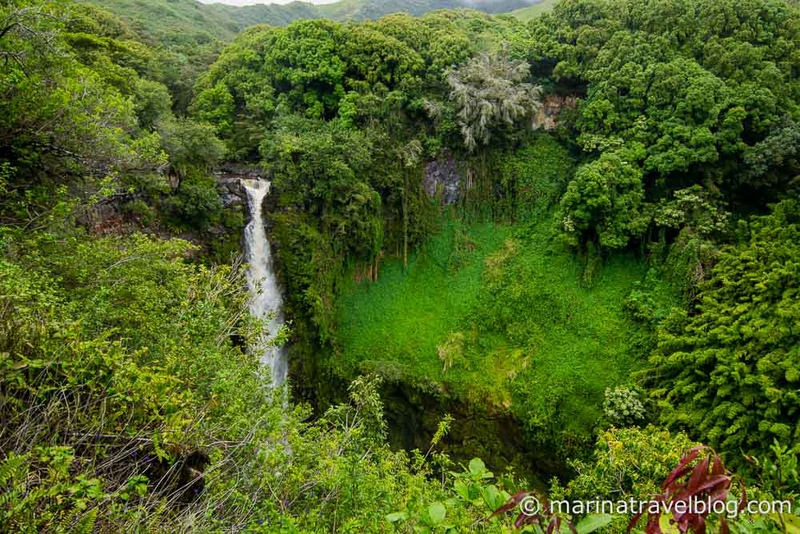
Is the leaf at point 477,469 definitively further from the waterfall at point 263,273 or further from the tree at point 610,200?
the tree at point 610,200

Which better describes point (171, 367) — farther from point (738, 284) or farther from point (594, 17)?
point (594, 17)

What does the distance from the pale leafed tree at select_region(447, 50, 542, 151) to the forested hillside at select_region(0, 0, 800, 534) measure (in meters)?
0.15

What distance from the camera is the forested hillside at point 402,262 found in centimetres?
373

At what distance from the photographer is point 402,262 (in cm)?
1805

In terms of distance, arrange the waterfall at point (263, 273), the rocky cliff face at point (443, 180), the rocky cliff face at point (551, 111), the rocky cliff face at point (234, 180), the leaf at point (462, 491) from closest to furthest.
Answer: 1. the leaf at point (462, 491)
2. the waterfall at point (263, 273)
3. the rocky cliff face at point (234, 180)
4. the rocky cliff face at point (443, 180)
5. the rocky cliff face at point (551, 111)

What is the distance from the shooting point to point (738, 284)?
454 inches

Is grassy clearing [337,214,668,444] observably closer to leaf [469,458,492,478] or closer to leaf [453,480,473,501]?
leaf [469,458,492,478]

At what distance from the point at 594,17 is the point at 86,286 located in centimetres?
2197

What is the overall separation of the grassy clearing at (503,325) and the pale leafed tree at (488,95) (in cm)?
447

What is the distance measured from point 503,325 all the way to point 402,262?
524 cm

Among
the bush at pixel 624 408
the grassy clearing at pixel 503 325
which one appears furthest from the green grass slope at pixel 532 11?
the bush at pixel 624 408

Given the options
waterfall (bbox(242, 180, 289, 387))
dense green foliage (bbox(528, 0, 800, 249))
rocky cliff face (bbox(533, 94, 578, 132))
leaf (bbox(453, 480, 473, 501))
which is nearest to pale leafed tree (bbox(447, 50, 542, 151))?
rocky cliff face (bbox(533, 94, 578, 132))

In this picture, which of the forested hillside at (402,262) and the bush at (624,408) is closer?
the forested hillside at (402,262)

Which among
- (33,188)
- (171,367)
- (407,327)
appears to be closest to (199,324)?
(171,367)
